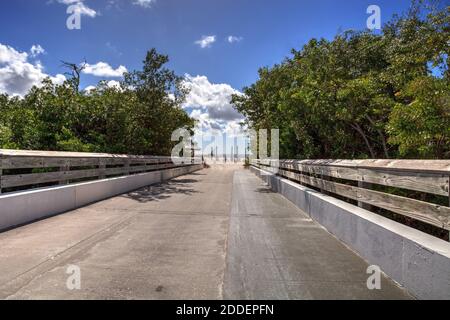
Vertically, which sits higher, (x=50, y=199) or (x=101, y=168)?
(x=101, y=168)

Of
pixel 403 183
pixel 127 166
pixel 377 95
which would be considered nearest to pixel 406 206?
pixel 403 183

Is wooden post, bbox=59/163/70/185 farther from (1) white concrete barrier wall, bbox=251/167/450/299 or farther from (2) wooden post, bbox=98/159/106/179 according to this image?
(1) white concrete barrier wall, bbox=251/167/450/299

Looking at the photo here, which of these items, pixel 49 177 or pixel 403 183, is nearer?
pixel 403 183

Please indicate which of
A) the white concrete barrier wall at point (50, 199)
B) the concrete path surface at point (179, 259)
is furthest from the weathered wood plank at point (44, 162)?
the concrete path surface at point (179, 259)

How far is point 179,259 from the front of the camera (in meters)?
4.61

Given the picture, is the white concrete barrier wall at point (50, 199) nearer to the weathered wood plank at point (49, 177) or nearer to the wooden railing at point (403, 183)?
the weathered wood plank at point (49, 177)

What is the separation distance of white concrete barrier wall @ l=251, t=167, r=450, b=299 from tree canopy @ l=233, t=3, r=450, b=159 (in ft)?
8.36

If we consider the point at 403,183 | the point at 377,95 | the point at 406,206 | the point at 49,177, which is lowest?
the point at 406,206

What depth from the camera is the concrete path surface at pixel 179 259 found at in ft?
11.6

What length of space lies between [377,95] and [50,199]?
859 cm

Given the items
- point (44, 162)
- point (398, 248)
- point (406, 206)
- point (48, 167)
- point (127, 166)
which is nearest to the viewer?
point (398, 248)

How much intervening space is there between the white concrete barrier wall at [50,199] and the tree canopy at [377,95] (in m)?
6.94

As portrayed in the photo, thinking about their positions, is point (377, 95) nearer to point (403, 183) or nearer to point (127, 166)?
point (403, 183)
